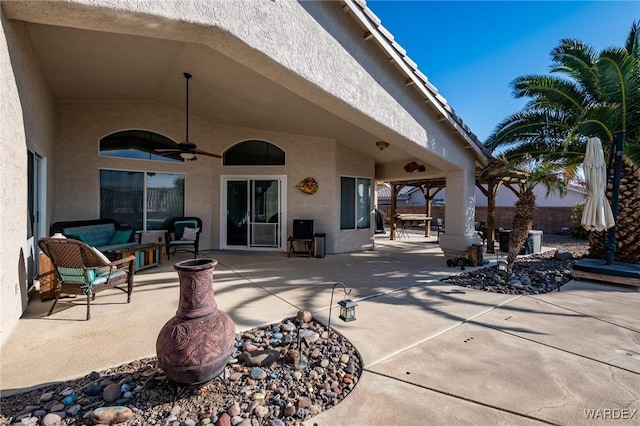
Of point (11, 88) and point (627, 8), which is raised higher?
point (627, 8)

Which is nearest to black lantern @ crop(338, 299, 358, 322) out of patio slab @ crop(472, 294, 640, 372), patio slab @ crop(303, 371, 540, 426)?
patio slab @ crop(303, 371, 540, 426)

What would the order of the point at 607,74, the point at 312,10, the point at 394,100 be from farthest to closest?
the point at 607,74 → the point at 394,100 → the point at 312,10

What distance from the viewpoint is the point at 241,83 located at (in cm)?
626

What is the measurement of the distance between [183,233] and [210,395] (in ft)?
22.1

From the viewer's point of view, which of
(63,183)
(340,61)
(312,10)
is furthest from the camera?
(63,183)

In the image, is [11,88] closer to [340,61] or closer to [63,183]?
[340,61]

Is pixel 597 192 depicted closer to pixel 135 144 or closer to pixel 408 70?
pixel 408 70

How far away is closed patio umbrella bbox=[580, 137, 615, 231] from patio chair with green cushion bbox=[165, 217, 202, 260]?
8933mm

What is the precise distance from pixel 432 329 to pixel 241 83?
5.89 metres

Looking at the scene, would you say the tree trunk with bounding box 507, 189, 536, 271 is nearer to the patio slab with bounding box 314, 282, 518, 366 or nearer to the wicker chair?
the patio slab with bounding box 314, 282, 518, 366

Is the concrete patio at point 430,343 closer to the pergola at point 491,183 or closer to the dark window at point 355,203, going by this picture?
the pergola at point 491,183

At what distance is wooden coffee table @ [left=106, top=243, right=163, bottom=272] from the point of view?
5.68 meters

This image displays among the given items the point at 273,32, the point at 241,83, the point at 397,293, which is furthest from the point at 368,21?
the point at 397,293

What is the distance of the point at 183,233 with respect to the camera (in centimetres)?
817
